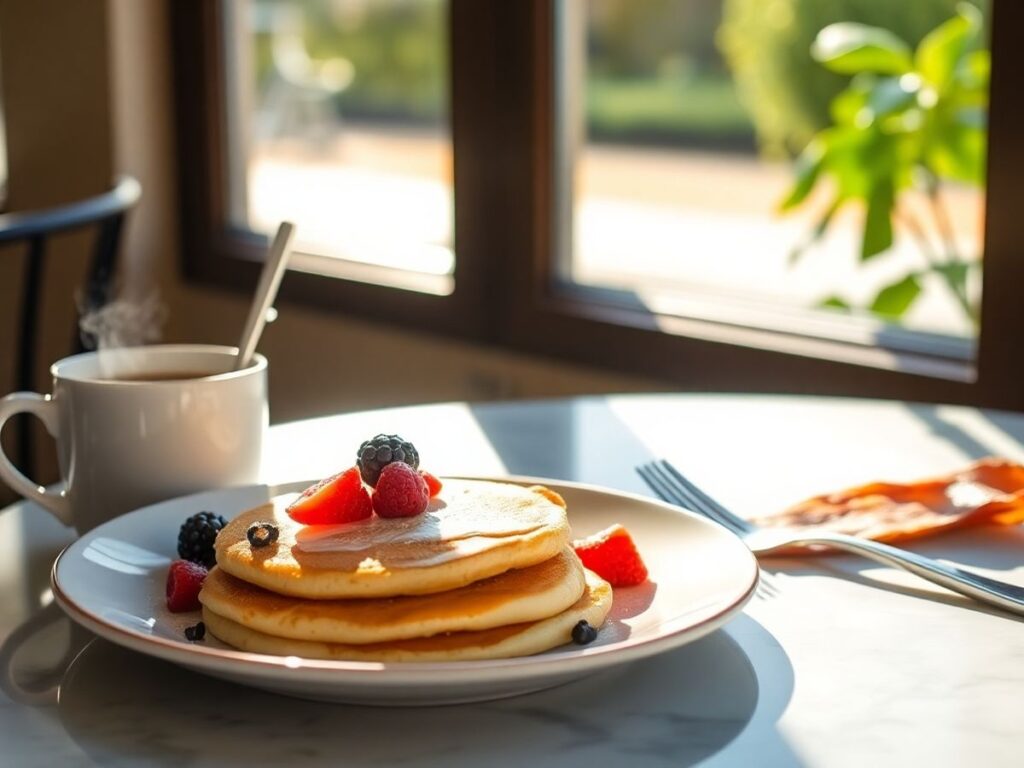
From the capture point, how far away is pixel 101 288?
6.65ft

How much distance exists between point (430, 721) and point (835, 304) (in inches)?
64.5

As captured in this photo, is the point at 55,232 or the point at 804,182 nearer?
the point at 55,232

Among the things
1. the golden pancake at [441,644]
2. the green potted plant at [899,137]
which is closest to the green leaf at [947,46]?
the green potted plant at [899,137]

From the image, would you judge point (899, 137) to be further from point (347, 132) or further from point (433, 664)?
point (433, 664)

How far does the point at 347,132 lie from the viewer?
10.4 ft

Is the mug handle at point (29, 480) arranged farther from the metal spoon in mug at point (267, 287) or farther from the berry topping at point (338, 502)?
the berry topping at point (338, 502)

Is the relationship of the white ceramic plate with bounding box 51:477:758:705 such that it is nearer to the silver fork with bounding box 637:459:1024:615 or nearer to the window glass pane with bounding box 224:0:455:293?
the silver fork with bounding box 637:459:1024:615

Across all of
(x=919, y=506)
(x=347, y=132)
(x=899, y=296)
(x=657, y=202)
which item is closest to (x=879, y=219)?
(x=899, y=296)

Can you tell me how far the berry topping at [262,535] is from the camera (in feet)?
2.36

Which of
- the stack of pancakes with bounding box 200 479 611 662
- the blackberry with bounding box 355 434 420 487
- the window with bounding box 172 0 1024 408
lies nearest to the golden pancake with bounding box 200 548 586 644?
the stack of pancakes with bounding box 200 479 611 662

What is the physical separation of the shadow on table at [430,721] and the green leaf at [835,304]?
4.98ft

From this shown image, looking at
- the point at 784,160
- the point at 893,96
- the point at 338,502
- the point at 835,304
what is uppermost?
the point at 893,96

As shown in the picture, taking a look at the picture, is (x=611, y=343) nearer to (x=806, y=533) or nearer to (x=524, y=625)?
(x=806, y=533)

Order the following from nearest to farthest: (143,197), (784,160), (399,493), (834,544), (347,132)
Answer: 1. (399,493)
2. (834,544)
3. (784,160)
4. (347,132)
5. (143,197)
